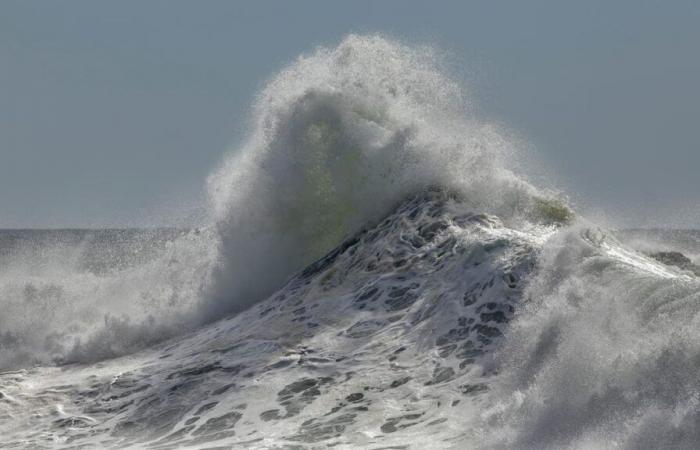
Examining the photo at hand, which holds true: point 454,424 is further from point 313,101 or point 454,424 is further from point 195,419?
point 313,101

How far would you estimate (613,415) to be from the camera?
684cm

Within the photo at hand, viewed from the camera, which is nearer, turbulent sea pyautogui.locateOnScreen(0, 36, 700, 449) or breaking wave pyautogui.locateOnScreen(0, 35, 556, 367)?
turbulent sea pyautogui.locateOnScreen(0, 36, 700, 449)

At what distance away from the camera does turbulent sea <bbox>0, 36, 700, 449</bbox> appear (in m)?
7.63

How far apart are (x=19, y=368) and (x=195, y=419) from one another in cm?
469

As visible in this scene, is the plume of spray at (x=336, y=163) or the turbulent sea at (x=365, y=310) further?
the plume of spray at (x=336, y=163)

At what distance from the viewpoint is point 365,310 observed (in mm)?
11109

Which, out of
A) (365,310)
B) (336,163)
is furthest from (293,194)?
(365,310)

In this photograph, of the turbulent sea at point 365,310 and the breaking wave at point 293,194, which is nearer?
the turbulent sea at point 365,310

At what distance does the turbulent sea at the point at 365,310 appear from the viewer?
763 cm

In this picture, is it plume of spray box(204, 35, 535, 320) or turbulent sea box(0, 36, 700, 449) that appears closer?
turbulent sea box(0, 36, 700, 449)

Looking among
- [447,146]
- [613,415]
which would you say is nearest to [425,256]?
[447,146]

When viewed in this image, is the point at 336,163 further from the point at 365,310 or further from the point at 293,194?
the point at 365,310

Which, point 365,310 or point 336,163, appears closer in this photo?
point 365,310

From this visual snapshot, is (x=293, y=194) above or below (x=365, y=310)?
above
